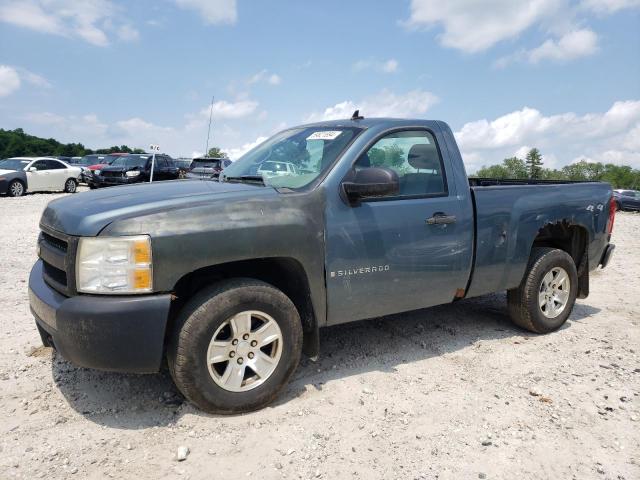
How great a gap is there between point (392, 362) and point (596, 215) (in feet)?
9.03

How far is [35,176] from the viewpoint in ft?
62.2

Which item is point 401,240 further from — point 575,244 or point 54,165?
point 54,165

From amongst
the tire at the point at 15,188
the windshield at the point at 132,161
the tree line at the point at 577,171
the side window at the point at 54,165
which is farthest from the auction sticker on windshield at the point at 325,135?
the tree line at the point at 577,171

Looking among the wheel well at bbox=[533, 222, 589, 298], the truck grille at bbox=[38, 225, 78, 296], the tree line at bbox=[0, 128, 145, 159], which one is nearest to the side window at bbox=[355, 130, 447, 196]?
the wheel well at bbox=[533, 222, 589, 298]

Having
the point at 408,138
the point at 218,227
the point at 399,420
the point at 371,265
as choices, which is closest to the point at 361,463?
the point at 399,420

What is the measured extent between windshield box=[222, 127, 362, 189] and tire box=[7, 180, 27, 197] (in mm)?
17327

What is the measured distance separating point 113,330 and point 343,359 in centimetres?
190

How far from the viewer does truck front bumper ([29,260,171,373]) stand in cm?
269

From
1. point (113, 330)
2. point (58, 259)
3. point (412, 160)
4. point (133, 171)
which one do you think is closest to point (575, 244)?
point (412, 160)

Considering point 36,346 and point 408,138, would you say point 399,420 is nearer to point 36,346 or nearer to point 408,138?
point 408,138

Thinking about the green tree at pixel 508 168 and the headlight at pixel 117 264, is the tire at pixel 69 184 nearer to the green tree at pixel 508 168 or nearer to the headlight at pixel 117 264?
the headlight at pixel 117 264

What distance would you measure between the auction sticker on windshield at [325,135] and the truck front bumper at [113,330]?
1.75 meters

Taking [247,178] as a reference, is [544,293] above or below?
below

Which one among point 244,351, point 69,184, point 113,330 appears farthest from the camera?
point 69,184
